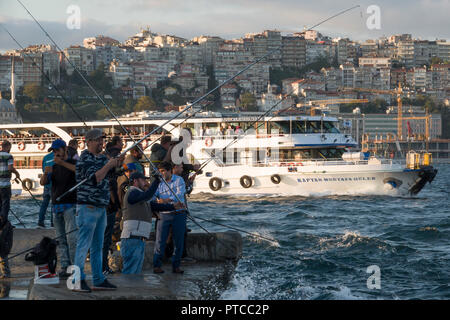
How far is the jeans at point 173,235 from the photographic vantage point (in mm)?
7832

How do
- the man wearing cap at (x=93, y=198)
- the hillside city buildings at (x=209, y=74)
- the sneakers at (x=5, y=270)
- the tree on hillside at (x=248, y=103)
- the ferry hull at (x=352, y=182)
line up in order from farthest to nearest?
the hillside city buildings at (x=209, y=74), the tree on hillside at (x=248, y=103), the ferry hull at (x=352, y=182), the sneakers at (x=5, y=270), the man wearing cap at (x=93, y=198)

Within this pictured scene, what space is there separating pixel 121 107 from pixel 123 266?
12981 cm

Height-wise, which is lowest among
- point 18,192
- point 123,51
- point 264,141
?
point 18,192

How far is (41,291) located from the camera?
20.9ft

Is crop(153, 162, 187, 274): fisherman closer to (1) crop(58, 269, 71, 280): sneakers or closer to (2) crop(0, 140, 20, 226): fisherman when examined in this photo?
(1) crop(58, 269, 71, 280): sneakers

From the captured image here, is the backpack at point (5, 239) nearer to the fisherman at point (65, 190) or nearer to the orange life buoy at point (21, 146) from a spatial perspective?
the fisherman at point (65, 190)

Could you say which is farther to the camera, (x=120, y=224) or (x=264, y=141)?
(x=264, y=141)

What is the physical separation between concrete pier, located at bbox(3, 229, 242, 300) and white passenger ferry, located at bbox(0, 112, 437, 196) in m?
17.0

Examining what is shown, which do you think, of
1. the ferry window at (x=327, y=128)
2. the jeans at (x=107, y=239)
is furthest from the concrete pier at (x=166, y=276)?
the ferry window at (x=327, y=128)

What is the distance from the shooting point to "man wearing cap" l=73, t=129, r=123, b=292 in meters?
6.29

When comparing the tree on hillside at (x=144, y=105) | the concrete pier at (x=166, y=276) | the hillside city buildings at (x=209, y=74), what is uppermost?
the hillside city buildings at (x=209, y=74)

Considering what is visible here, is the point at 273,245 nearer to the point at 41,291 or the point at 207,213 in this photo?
the point at 41,291

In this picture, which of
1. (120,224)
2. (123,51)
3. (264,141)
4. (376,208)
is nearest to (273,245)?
(120,224)

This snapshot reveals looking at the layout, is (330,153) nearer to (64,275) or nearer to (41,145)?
(41,145)
